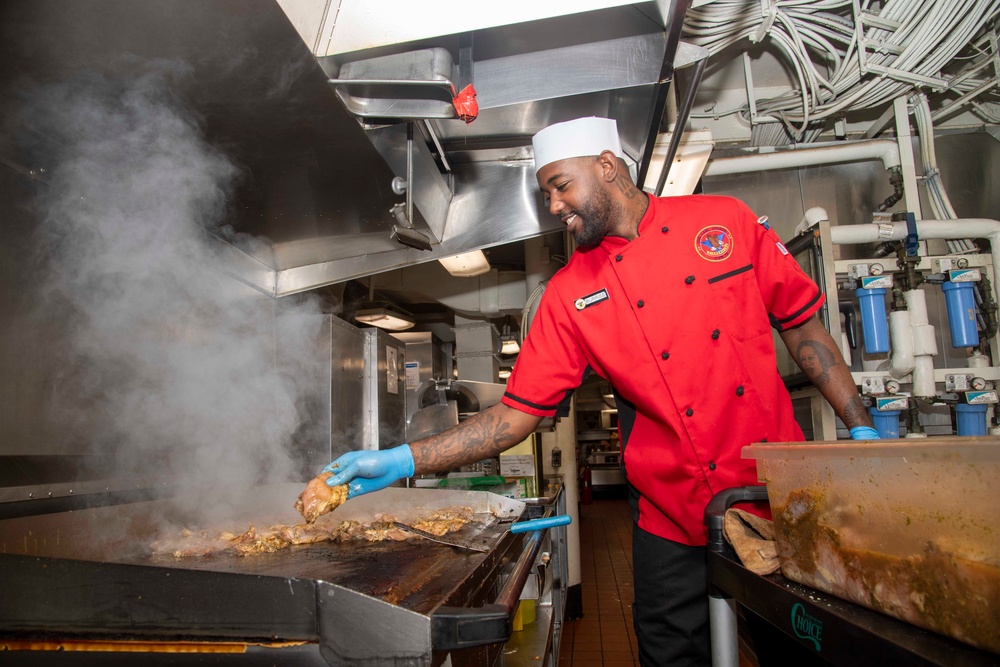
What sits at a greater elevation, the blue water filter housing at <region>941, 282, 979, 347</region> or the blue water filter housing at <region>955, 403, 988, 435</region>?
the blue water filter housing at <region>941, 282, 979, 347</region>

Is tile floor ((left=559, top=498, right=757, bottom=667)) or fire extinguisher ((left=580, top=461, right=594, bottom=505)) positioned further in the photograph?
fire extinguisher ((left=580, top=461, right=594, bottom=505))

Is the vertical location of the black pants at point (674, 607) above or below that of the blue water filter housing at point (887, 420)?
below

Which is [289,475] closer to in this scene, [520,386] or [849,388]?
[520,386]

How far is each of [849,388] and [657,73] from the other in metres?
1.13

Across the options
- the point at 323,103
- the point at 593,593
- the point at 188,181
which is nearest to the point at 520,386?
the point at 323,103

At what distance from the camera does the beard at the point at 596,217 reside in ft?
6.37

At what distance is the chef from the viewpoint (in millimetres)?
1722

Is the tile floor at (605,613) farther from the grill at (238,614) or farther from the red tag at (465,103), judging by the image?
the red tag at (465,103)

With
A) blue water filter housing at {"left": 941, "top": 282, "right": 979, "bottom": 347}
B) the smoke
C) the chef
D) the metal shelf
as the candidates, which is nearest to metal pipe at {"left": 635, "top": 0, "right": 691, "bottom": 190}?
the chef

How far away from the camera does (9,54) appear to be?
1205 millimetres

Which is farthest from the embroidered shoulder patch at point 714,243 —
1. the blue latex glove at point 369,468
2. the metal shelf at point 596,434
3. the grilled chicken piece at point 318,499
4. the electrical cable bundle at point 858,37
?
the metal shelf at point 596,434

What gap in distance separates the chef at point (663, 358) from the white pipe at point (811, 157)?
1.99 meters

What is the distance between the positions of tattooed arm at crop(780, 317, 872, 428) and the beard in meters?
0.67

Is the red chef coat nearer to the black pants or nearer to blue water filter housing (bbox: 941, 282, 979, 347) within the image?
the black pants
